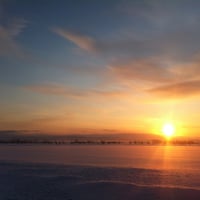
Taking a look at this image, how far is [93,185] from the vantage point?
13.1m

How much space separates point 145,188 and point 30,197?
3.93 metres

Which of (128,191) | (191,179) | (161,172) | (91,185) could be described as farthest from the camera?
(161,172)

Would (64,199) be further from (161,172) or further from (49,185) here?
(161,172)

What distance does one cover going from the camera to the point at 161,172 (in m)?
17.6

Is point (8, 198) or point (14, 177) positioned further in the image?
point (14, 177)

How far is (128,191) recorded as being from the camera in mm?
12203

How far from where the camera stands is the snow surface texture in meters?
11.6

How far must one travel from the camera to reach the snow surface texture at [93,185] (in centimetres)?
1158

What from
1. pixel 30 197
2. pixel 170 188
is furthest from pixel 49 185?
pixel 170 188

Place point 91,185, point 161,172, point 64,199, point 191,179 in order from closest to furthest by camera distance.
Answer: point 64,199
point 91,185
point 191,179
point 161,172

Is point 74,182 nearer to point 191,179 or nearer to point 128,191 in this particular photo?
point 128,191

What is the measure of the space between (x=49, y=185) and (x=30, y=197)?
6.75 ft

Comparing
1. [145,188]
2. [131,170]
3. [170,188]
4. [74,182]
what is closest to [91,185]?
[74,182]

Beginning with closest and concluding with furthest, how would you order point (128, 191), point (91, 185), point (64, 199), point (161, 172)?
point (64, 199) < point (128, 191) < point (91, 185) < point (161, 172)
